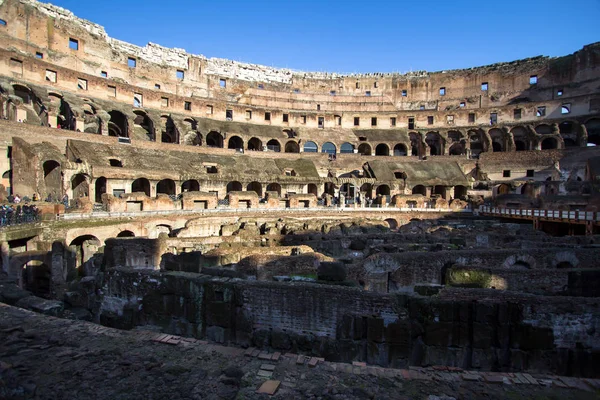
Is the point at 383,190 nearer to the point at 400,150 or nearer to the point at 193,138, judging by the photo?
the point at 400,150

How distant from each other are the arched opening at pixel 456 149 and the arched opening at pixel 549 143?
31.9ft

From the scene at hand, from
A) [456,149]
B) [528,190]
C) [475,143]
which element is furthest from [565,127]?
[528,190]

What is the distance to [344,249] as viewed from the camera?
15.8m

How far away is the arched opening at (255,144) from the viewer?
42656 millimetres

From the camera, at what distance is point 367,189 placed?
37.4 metres

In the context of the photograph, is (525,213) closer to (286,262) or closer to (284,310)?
(286,262)

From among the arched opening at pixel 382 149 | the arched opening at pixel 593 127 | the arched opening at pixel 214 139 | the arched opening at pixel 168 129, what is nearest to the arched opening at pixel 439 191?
the arched opening at pixel 382 149

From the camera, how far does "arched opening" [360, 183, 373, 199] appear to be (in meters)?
36.8

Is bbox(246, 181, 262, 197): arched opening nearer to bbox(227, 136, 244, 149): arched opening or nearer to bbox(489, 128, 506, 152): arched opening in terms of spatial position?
bbox(227, 136, 244, 149): arched opening

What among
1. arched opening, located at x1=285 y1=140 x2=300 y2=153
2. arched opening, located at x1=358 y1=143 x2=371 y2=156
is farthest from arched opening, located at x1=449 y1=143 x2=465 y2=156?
arched opening, located at x1=285 y1=140 x2=300 y2=153

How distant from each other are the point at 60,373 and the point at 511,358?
28.7 ft

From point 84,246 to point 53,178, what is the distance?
10044 mm

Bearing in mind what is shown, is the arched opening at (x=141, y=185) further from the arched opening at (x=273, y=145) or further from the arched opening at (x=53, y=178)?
the arched opening at (x=273, y=145)

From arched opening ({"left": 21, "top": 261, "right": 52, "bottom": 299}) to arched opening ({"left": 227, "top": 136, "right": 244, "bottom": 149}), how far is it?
3033 centimetres
